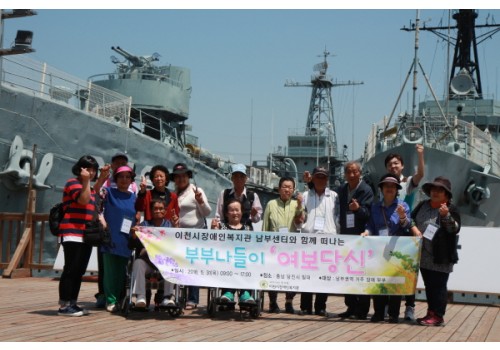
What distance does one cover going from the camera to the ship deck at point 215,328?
5.65 m

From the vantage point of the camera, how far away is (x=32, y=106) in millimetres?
16156

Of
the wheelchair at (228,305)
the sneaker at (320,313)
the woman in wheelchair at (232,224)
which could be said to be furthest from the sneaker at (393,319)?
the woman in wheelchair at (232,224)

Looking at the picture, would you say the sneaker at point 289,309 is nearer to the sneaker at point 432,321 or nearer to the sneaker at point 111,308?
the sneaker at point 432,321

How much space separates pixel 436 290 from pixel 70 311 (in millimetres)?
3553

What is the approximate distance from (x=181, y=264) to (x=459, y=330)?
2751mm

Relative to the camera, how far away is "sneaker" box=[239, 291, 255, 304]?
6.93m

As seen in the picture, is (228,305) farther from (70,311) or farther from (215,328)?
(70,311)

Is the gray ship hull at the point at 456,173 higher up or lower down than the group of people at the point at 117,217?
higher up

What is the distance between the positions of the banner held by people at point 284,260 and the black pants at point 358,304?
0.22 m

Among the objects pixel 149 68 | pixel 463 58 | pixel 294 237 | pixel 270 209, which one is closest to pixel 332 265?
pixel 294 237

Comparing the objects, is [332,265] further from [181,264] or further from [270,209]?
[181,264]

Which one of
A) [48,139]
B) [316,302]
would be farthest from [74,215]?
[48,139]

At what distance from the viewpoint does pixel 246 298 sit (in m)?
7.03

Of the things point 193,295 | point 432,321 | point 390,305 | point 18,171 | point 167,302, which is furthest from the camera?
point 18,171
